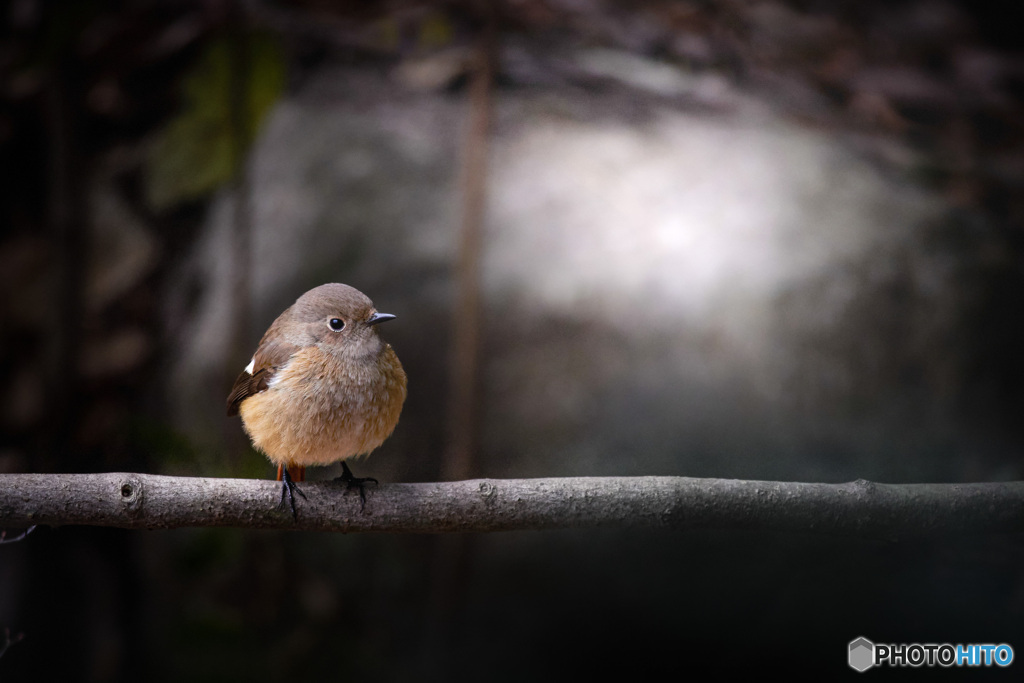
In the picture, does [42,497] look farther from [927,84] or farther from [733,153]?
[927,84]

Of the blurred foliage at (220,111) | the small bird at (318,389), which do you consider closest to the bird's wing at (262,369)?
the small bird at (318,389)

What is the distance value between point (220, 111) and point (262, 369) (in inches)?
32.7

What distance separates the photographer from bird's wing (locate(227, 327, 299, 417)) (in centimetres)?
70

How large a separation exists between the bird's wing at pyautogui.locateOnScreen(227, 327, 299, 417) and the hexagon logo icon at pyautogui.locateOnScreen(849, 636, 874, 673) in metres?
0.74

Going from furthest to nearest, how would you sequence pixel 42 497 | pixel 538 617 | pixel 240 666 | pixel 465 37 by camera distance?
pixel 465 37, pixel 240 666, pixel 538 617, pixel 42 497

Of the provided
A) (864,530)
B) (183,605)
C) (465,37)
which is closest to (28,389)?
(183,605)

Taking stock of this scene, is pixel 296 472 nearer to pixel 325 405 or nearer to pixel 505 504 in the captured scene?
pixel 325 405

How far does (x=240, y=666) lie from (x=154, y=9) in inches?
50.3

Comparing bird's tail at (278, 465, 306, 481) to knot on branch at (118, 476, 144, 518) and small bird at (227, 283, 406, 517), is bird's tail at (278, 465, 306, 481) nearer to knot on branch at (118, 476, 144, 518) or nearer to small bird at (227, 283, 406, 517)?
small bird at (227, 283, 406, 517)

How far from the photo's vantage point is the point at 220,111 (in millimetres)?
1341

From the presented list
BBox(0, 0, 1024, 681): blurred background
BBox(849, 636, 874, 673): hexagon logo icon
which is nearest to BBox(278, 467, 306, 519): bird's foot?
BBox(0, 0, 1024, 681): blurred background

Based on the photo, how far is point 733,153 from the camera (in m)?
1.26

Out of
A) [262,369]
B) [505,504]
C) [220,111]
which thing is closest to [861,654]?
[505,504]

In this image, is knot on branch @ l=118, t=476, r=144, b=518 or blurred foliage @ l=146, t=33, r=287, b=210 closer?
knot on branch @ l=118, t=476, r=144, b=518
